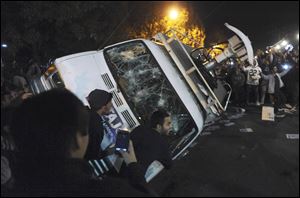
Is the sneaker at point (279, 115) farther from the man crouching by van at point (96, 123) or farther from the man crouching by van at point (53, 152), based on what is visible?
the man crouching by van at point (53, 152)

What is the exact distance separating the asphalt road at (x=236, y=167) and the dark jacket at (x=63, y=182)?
3881 millimetres

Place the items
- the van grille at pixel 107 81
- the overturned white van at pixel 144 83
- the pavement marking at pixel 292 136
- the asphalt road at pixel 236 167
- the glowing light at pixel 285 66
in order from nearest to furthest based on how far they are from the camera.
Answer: the asphalt road at pixel 236 167 → the overturned white van at pixel 144 83 → the van grille at pixel 107 81 → the pavement marking at pixel 292 136 → the glowing light at pixel 285 66

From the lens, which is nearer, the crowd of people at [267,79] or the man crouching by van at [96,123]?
the man crouching by van at [96,123]

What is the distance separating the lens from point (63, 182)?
1.38 metres

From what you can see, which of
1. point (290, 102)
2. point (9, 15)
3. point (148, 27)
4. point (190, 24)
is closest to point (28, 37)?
point (9, 15)

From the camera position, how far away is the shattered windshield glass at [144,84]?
6227 mm

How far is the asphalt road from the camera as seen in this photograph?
214 inches

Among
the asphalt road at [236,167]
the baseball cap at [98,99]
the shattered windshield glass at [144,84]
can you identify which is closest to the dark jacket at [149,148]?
the baseball cap at [98,99]

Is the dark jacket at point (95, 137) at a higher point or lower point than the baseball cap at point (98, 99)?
lower

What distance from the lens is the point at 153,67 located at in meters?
6.70

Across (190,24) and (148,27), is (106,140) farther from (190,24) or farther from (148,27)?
(190,24)

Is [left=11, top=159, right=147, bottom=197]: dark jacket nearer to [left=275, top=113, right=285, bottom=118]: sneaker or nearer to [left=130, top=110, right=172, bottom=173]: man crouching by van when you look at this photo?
[left=130, top=110, right=172, bottom=173]: man crouching by van

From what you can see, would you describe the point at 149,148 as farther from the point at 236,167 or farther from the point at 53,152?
the point at 236,167

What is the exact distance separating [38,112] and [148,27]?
2484 centimetres
